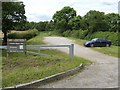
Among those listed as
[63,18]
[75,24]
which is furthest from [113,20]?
[63,18]

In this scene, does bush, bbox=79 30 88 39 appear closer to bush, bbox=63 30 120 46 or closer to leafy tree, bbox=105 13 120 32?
bush, bbox=63 30 120 46

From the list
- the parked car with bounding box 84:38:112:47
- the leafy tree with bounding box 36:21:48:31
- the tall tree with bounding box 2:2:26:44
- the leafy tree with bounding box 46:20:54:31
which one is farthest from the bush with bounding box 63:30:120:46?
the leafy tree with bounding box 36:21:48:31

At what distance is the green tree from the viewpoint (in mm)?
94844

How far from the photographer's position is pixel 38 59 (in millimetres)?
15812

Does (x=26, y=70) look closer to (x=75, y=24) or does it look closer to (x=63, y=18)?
(x=75, y=24)

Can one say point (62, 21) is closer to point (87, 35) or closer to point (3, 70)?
point (87, 35)

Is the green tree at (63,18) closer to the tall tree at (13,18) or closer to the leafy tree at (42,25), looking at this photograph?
the leafy tree at (42,25)

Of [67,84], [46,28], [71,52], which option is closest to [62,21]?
[46,28]

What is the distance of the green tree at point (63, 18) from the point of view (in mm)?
94844

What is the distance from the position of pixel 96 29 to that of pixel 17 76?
168 feet

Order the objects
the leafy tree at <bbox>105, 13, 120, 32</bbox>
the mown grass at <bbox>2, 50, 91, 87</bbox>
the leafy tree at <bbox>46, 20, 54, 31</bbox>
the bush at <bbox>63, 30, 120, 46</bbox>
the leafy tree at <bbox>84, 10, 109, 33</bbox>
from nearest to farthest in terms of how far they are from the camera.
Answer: the mown grass at <bbox>2, 50, 91, 87</bbox> → the bush at <bbox>63, 30, 120, 46</bbox> → the leafy tree at <bbox>84, 10, 109, 33</bbox> → the leafy tree at <bbox>105, 13, 120, 32</bbox> → the leafy tree at <bbox>46, 20, 54, 31</bbox>

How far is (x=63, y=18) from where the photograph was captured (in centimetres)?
9788

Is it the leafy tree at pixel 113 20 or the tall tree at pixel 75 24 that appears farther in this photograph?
the tall tree at pixel 75 24

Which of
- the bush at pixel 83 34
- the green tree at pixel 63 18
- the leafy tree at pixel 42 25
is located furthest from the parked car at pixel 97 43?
the leafy tree at pixel 42 25
